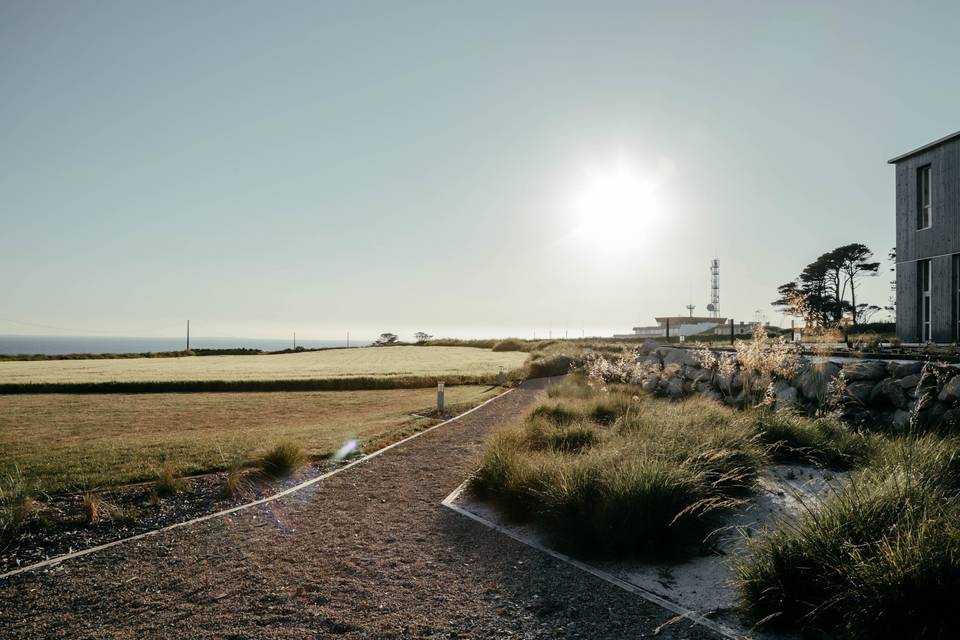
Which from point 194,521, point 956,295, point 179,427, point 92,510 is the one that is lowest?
point 179,427

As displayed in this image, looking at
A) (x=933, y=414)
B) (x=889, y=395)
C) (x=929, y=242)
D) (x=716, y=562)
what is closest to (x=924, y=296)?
(x=929, y=242)

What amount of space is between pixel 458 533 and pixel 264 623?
7.26 feet

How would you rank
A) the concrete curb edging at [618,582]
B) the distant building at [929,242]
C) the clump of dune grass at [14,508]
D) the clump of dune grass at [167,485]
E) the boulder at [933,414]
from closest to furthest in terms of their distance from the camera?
the concrete curb edging at [618,582] < the clump of dune grass at [14,508] < the clump of dune grass at [167,485] < the boulder at [933,414] < the distant building at [929,242]

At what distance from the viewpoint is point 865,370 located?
9.11m

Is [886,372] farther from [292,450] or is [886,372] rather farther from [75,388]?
[75,388]

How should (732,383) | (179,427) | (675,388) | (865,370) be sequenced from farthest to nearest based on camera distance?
(675,388) < (179,427) < (732,383) < (865,370)

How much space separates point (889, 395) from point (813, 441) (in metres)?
2.72

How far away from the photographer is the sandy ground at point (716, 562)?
3887 mm

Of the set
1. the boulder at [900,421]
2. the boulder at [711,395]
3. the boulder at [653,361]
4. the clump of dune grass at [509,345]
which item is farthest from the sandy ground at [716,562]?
the clump of dune grass at [509,345]

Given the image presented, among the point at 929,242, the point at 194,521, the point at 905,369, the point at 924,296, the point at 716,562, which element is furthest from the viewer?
the point at 924,296

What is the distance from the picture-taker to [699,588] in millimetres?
4133

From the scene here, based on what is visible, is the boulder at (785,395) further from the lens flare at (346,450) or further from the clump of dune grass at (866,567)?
the lens flare at (346,450)

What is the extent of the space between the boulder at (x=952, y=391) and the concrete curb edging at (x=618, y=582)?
6.77 m

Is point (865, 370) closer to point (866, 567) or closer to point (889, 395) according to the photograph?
point (889, 395)
